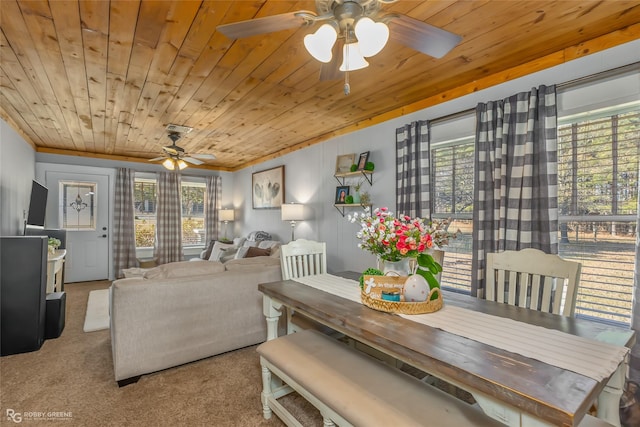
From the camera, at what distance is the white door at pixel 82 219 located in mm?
5344

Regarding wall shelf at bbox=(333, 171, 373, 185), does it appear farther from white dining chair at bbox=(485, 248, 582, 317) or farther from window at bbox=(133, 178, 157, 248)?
window at bbox=(133, 178, 157, 248)

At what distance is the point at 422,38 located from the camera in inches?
55.6

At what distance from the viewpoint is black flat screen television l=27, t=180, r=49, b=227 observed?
3594 millimetres

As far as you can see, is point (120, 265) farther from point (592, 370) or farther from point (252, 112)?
point (592, 370)

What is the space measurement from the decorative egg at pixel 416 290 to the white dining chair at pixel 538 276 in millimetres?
686

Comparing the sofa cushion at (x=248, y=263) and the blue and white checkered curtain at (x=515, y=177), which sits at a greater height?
the blue and white checkered curtain at (x=515, y=177)

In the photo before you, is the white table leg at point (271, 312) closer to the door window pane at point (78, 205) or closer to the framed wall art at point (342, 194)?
the framed wall art at point (342, 194)

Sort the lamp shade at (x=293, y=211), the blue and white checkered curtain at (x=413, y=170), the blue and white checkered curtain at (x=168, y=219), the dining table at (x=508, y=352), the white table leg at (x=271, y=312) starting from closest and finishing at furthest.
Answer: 1. the dining table at (x=508, y=352)
2. the white table leg at (x=271, y=312)
3. the blue and white checkered curtain at (x=413, y=170)
4. the lamp shade at (x=293, y=211)
5. the blue and white checkered curtain at (x=168, y=219)

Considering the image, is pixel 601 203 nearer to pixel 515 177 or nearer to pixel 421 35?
pixel 515 177

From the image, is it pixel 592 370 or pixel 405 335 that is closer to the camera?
pixel 592 370

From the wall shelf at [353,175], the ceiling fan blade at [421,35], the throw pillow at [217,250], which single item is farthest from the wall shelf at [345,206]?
the throw pillow at [217,250]

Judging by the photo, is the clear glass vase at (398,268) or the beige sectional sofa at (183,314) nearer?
the clear glass vase at (398,268)

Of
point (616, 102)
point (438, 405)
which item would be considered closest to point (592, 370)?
point (438, 405)

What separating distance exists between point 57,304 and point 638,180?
15.6ft
